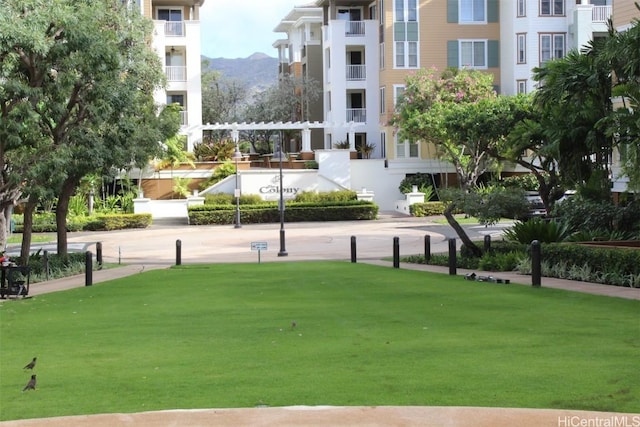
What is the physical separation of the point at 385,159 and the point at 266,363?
52.5m

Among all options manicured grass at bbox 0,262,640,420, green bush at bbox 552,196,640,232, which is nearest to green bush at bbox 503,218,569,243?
green bush at bbox 552,196,640,232

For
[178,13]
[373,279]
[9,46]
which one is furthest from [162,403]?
[178,13]

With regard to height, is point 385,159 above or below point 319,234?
above

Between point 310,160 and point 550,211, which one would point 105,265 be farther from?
point 310,160

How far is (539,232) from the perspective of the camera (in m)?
26.4

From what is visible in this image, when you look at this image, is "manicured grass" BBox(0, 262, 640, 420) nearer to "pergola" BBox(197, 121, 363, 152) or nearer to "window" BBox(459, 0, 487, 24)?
"pergola" BBox(197, 121, 363, 152)

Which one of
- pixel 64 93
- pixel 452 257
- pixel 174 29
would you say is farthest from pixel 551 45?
pixel 64 93

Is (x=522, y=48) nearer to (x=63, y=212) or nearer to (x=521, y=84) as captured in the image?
(x=521, y=84)

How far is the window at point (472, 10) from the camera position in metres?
61.4

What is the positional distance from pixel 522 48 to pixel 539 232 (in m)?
35.5

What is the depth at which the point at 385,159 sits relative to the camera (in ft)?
205

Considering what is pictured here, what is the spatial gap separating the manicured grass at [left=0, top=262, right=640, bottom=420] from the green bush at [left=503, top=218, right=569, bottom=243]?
22.6 feet

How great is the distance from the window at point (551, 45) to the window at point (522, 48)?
3.28ft

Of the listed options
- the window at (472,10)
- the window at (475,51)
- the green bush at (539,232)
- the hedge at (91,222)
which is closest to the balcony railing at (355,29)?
the window at (472,10)
